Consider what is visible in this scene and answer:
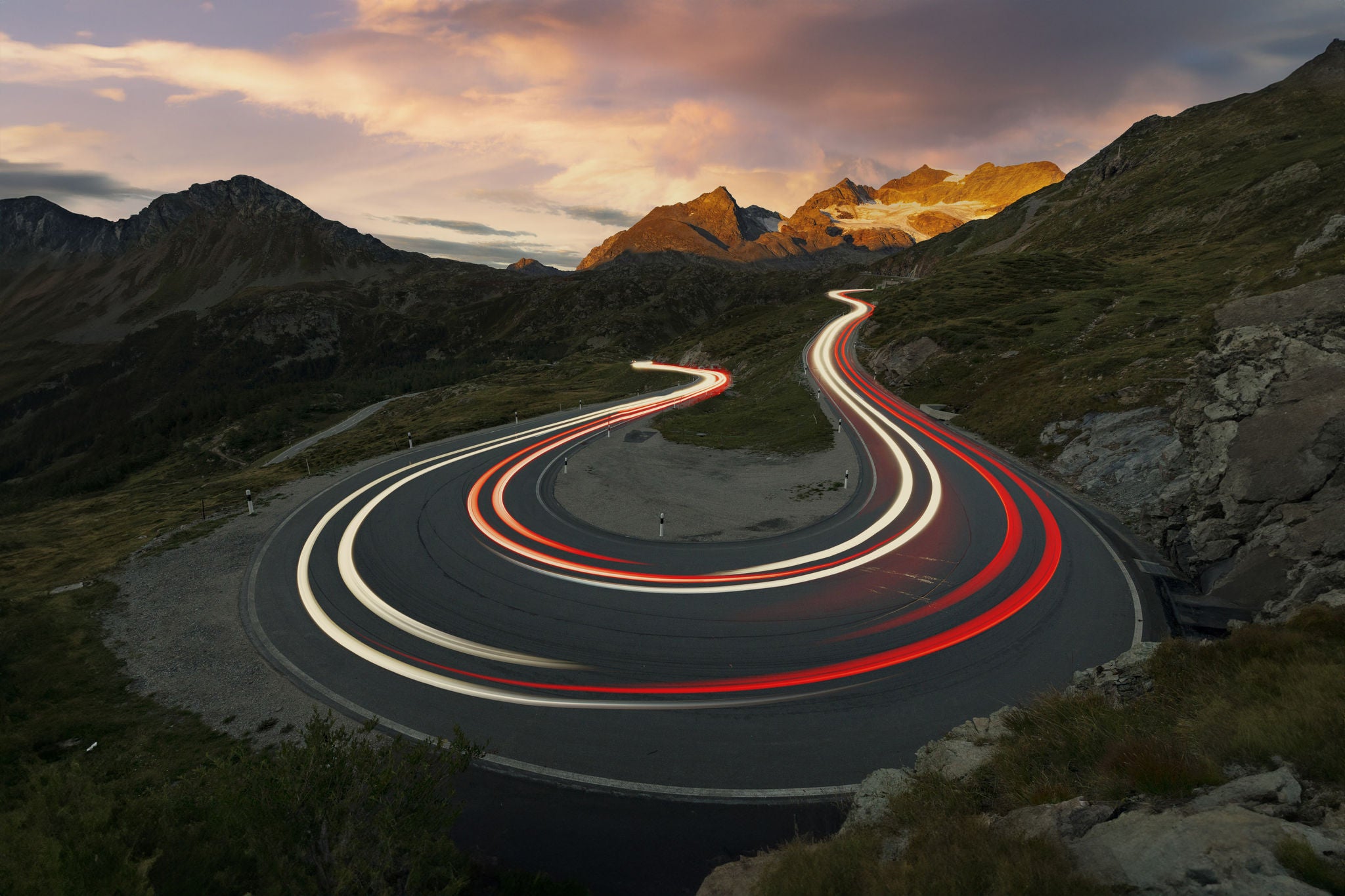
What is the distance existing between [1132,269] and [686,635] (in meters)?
79.2

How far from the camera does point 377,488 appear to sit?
1086 inches

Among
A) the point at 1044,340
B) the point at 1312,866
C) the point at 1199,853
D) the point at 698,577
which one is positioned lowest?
the point at 698,577

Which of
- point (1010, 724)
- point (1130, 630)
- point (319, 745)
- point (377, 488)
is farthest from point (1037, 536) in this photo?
point (377, 488)

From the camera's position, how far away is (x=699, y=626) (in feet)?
48.6

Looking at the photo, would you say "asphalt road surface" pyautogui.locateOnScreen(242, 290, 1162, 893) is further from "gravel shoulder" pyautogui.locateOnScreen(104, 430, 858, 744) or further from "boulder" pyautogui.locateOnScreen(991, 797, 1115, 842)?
"boulder" pyautogui.locateOnScreen(991, 797, 1115, 842)

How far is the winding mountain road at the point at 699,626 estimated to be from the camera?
10852 millimetres

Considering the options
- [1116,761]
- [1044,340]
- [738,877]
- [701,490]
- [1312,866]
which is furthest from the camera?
[1044,340]

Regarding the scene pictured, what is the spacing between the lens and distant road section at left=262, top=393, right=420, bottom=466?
72.2 meters

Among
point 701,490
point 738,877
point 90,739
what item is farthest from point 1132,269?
point 90,739

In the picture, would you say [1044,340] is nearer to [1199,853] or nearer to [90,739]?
[1199,853]

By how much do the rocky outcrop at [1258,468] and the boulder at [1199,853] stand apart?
34.7ft

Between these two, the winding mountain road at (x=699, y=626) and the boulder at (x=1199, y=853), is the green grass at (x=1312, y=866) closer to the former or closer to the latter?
the boulder at (x=1199, y=853)

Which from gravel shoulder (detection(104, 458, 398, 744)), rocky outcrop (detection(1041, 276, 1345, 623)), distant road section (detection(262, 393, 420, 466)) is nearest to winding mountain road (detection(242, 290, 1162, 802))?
gravel shoulder (detection(104, 458, 398, 744))

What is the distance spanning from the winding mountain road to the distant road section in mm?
59224
